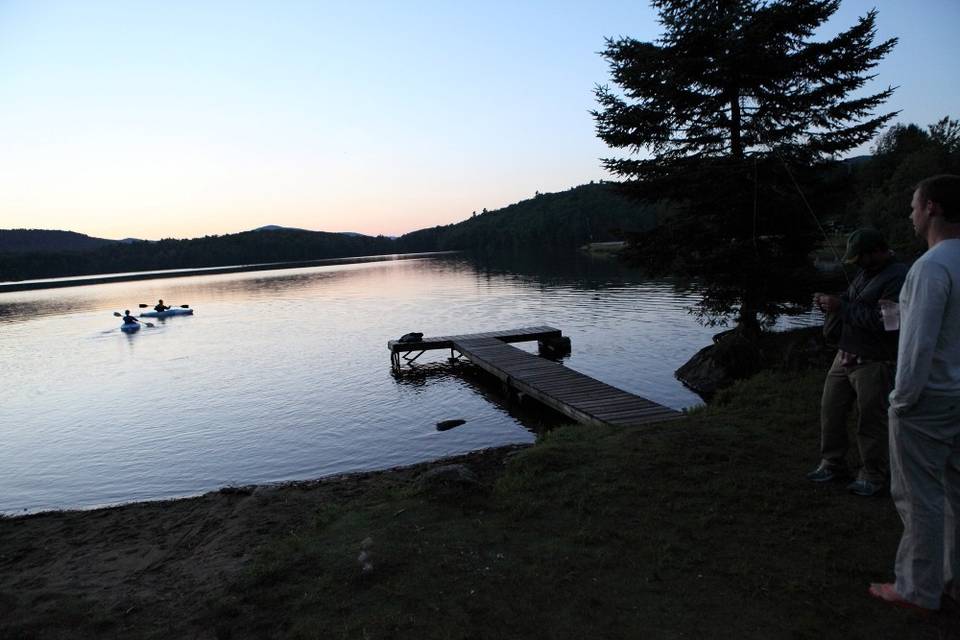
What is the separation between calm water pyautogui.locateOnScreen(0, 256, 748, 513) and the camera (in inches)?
495

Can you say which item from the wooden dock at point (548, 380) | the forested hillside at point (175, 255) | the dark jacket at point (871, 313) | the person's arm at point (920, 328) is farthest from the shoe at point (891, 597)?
the forested hillside at point (175, 255)

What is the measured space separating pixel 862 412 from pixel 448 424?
1021cm

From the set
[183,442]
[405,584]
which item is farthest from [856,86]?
[183,442]

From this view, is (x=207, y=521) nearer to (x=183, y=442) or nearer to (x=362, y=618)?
(x=362, y=618)

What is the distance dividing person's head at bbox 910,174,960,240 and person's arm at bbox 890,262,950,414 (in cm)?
36

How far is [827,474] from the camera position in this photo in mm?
6109

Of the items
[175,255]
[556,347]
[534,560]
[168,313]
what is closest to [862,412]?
[534,560]

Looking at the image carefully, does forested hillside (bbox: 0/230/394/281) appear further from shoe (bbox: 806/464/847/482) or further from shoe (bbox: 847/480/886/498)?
shoe (bbox: 847/480/886/498)

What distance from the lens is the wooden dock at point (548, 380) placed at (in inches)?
440

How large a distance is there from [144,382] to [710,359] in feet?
69.0

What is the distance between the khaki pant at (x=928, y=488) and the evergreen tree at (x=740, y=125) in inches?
447

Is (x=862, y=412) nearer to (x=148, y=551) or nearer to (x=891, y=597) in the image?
(x=891, y=597)

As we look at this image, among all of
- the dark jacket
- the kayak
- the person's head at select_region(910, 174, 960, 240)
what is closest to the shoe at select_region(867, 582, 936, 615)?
the dark jacket

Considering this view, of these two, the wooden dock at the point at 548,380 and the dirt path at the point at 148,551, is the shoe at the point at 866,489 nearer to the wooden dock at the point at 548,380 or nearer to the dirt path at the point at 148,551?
the dirt path at the point at 148,551
